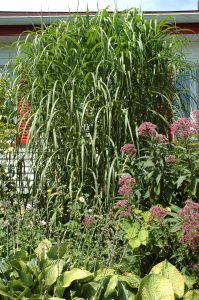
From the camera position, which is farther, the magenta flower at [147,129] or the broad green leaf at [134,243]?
the magenta flower at [147,129]

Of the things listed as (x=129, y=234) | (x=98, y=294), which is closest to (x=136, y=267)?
(x=129, y=234)

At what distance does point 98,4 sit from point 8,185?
2.31m

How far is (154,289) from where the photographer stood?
3.43m

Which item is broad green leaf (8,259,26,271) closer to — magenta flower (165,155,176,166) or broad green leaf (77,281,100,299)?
broad green leaf (77,281,100,299)

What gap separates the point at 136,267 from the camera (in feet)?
13.7

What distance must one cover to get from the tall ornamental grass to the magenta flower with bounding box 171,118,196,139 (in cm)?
84

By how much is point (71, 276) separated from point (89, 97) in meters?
2.34

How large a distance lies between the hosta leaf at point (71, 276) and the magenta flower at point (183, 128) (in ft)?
4.33

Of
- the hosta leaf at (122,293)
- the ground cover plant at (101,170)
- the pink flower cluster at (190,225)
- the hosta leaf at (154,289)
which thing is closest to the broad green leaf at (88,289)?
the ground cover plant at (101,170)

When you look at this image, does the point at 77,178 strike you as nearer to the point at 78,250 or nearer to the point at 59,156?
the point at 59,156

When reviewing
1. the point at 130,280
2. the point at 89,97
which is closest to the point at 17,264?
the point at 130,280

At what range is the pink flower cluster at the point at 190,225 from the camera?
11.8 feet

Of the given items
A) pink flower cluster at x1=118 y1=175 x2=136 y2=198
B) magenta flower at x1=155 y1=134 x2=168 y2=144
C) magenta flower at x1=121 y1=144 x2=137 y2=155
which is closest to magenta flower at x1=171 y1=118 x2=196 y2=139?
magenta flower at x1=155 y1=134 x2=168 y2=144

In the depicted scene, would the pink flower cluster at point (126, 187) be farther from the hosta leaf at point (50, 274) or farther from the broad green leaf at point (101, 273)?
the hosta leaf at point (50, 274)
